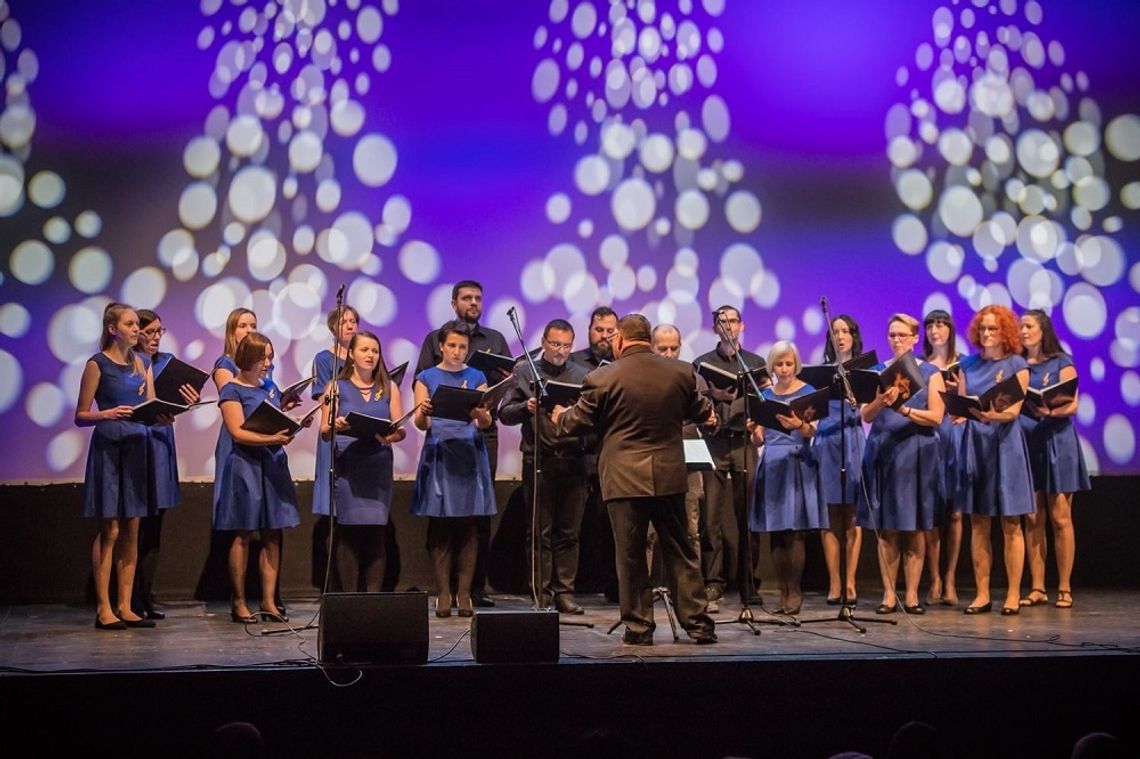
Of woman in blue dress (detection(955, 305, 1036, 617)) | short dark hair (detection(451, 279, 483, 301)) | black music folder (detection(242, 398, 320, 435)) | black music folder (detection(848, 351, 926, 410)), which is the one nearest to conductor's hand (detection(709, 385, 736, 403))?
black music folder (detection(848, 351, 926, 410))

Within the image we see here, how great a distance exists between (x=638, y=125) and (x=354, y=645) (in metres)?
4.71

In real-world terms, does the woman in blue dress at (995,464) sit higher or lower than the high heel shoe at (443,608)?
higher

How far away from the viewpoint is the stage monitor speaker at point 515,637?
15.0 ft

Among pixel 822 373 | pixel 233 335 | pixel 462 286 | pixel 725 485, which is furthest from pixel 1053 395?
pixel 233 335

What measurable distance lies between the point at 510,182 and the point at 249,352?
2536mm

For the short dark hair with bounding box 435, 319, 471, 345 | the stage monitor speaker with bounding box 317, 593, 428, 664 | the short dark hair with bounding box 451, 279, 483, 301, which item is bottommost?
the stage monitor speaker with bounding box 317, 593, 428, 664

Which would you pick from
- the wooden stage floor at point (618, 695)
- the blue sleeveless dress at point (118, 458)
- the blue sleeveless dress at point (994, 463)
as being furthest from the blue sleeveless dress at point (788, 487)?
the blue sleeveless dress at point (118, 458)

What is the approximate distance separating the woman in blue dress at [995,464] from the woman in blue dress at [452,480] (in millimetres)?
2751

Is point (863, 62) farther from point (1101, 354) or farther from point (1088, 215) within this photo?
point (1101, 354)

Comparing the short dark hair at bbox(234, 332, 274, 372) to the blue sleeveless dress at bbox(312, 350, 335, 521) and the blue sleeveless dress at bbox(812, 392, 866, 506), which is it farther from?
the blue sleeveless dress at bbox(812, 392, 866, 506)

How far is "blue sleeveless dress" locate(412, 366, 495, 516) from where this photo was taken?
6.30 meters

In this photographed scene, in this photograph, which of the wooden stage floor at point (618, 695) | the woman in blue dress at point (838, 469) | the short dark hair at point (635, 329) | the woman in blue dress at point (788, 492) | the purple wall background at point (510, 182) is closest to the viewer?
the wooden stage floor at point (618, 695)

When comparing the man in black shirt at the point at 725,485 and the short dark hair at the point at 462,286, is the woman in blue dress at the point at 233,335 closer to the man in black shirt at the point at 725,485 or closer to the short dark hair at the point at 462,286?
the short dark hair at the point at 462,286

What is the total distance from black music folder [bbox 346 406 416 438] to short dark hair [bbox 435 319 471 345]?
62 centimetres
